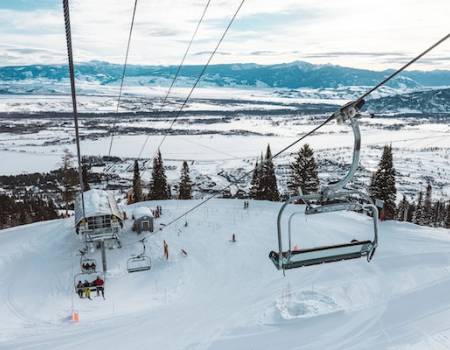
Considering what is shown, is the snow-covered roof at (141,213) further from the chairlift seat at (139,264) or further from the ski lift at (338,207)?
the ski lift at (338,207)

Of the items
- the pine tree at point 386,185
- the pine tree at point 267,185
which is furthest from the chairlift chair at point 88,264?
the pine tree at point 386,185

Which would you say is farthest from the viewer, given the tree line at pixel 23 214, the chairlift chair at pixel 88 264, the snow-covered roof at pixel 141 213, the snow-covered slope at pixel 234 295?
the tree line at pixel 23 214

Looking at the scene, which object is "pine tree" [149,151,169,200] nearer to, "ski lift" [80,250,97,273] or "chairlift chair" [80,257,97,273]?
"ski lift" [80,250,97,273]

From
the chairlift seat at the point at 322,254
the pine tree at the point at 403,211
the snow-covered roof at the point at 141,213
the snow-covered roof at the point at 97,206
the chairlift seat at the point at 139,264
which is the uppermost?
the chairlift seat at the point at 322,254

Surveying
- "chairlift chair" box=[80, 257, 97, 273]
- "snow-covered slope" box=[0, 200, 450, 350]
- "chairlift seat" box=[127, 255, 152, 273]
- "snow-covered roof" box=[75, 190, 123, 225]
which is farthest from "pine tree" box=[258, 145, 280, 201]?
"chairlift chair" box=[80, 257, 97, 273]

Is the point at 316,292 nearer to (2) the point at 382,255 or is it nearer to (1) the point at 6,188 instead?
(2) the point at 382,255

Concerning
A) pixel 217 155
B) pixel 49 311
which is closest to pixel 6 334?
pixel 49 311

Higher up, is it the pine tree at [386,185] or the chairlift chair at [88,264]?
the pine tree at [386,185]
